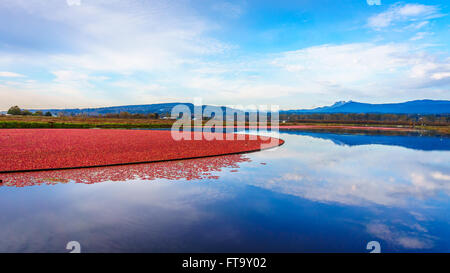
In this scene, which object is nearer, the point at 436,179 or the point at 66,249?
the point at 66,249

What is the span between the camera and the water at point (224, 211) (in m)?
5.18

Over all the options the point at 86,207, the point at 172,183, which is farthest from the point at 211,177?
the point at 86,207

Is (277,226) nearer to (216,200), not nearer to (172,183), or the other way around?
(216,200)

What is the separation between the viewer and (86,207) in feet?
23.2

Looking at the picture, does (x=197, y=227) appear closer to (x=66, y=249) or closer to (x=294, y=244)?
(x=294, y=244)

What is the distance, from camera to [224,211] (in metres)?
A: 6.91

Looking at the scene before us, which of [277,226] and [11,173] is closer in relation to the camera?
[277,226]

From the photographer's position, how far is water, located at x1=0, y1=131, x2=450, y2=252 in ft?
17.0
